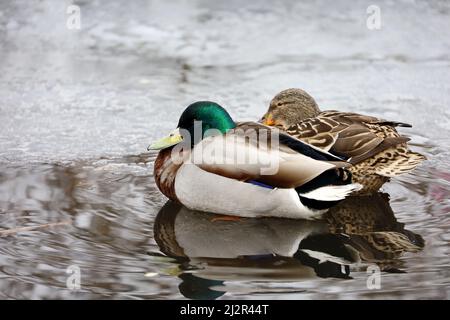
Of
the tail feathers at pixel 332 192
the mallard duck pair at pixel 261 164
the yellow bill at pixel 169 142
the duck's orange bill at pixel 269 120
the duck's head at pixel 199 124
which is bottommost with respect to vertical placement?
the tail feathers at pixel 332 192

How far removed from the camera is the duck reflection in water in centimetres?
439

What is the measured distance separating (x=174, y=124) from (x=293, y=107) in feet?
3.48

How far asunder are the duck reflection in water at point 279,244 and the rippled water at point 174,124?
0.05ft

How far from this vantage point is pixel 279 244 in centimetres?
489

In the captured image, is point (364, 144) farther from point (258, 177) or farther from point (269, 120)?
point (269, 120)

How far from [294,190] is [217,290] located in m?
1.18

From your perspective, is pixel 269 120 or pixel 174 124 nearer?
pixel 269 120

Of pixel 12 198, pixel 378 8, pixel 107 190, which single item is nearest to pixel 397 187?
pixel 107 190

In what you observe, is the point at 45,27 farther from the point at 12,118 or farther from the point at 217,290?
the point at 217,290

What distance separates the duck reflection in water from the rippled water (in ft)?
0.05

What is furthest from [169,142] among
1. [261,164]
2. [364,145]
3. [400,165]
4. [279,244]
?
[400,165]

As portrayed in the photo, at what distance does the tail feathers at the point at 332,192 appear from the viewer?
5082 mm

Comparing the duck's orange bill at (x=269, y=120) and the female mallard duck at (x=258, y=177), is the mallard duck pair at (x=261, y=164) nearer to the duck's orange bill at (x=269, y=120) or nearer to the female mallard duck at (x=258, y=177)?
the female mallard duck at (x=258, y=177)

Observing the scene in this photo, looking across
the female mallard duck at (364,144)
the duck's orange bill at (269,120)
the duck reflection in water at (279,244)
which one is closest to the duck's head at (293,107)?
the duck's orange bill at (269,120)
